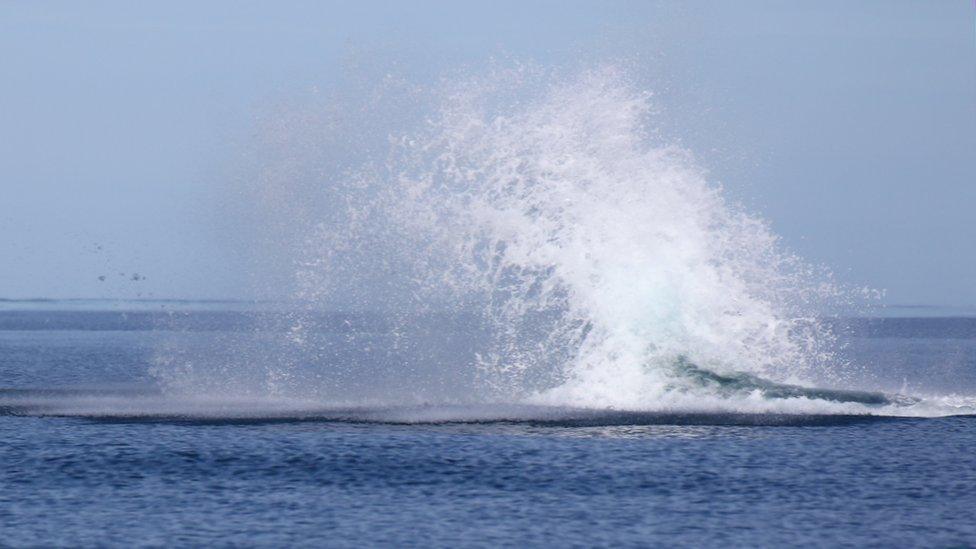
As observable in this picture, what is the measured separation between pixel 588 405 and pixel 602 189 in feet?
30.9

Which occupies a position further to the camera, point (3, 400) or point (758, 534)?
point (3, 400)

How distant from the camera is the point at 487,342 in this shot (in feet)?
385

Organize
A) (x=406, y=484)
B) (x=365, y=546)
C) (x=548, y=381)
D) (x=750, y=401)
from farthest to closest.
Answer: (x=548, y=381)
(x=750, y=401)
(x=406, y=484)
(x=365, y=546)

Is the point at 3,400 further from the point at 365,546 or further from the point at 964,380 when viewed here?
the point at 964,380

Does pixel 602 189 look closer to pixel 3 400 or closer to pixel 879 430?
pixel 879 430

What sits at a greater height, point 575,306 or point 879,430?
point 575,306

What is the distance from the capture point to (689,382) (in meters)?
51.6

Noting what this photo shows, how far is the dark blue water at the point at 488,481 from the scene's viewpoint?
1153 inches

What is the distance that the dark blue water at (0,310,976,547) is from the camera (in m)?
29.3

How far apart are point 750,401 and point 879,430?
5.40m

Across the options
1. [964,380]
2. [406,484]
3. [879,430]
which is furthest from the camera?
[964,380]

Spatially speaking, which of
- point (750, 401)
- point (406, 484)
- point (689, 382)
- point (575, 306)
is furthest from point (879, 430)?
point (406, 484)

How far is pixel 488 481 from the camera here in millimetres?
35438

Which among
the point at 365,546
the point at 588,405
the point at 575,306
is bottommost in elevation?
the point at 365,546
